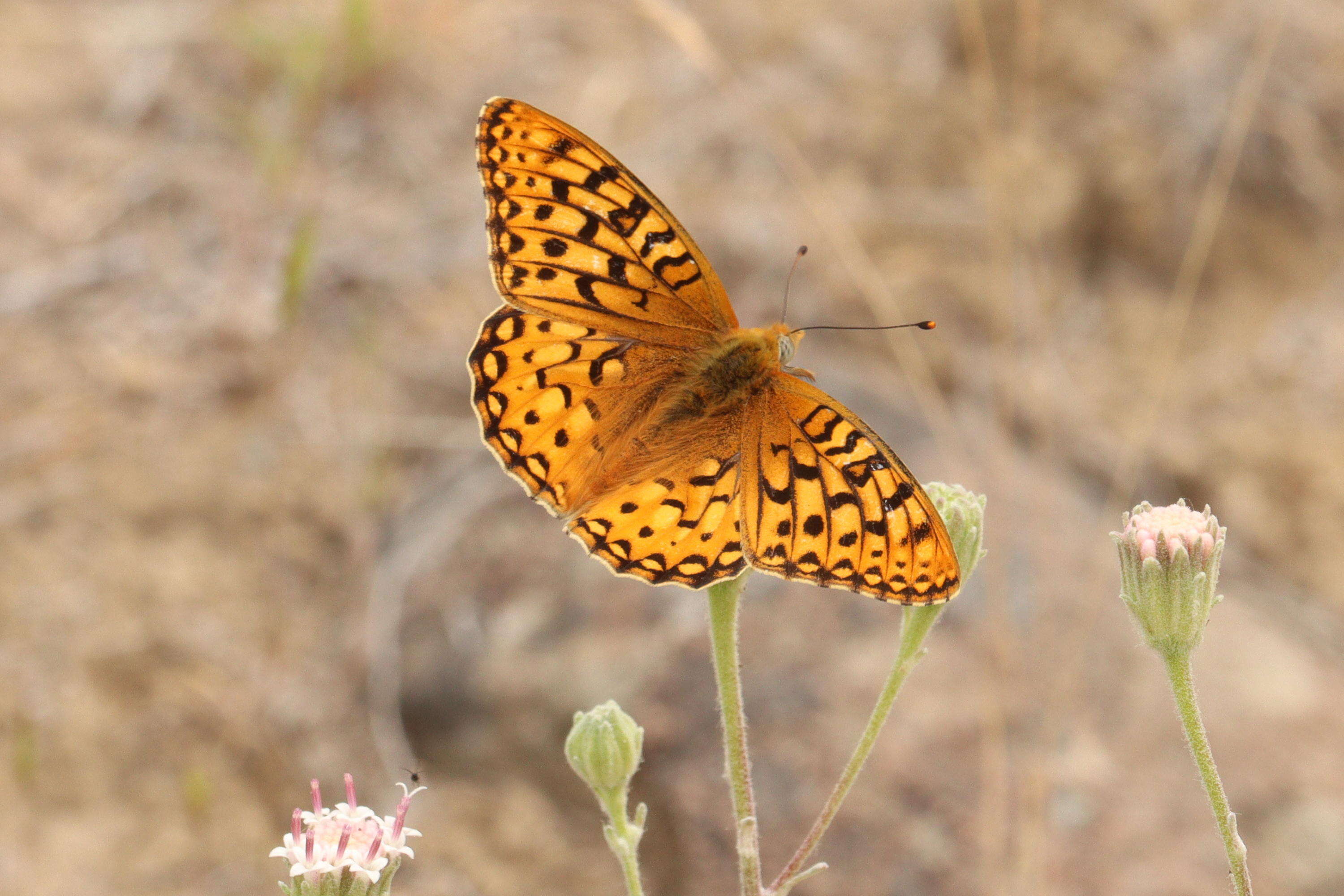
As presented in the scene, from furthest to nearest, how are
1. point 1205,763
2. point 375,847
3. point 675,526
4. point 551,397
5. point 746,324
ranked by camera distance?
1. point 746,324
2. point 551,397
3. point 675,526
4. point 375,847
5. point 1205,763

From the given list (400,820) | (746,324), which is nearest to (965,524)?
(400,820)

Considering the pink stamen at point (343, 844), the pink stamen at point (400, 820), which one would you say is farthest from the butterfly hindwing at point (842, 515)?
the pink stamen at point (343, 844)

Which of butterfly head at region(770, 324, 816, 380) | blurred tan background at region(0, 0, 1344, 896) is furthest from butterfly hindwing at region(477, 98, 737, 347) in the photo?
blurred tan background at region(0, 0, 1344, 896)

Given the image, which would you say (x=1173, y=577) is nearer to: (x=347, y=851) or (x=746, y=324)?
(x=347, y=851)

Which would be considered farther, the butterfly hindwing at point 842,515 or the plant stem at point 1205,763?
the butterfly hindwing at point 842,515

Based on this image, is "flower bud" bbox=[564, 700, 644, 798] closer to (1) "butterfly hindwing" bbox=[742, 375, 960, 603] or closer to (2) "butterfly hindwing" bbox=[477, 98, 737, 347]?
(1) "butterfly hindwing" bbox=[742, 375, 960, 603]

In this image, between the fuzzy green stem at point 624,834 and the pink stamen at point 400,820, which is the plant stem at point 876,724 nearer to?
the fuzzy green stem at point 624,834

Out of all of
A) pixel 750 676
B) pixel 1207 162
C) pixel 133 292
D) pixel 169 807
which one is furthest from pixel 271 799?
pixel 1207 162
